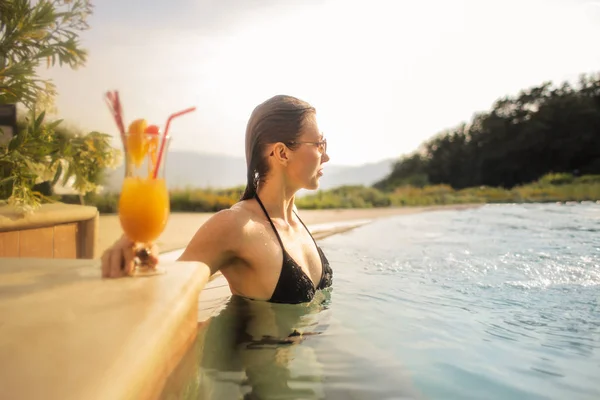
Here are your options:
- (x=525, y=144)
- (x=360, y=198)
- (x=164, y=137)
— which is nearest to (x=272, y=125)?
(x=164, y=137)

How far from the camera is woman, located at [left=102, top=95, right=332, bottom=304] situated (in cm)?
169

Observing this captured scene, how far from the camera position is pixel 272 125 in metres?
1.85

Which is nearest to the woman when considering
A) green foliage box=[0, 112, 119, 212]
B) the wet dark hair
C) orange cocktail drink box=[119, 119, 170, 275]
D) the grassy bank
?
the wet dark hair

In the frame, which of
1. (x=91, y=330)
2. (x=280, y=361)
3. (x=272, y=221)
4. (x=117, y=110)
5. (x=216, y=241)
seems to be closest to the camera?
(x=91, y=330)

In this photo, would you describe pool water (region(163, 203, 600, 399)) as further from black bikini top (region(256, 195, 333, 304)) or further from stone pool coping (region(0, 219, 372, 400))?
stone pool coping (region(0, 219, 372, 400))

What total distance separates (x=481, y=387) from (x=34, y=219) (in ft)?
7.08

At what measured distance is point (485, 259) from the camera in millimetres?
3789

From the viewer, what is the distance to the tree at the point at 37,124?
231 cm

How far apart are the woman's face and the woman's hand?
0.84m

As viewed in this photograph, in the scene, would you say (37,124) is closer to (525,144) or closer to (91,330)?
(91,330)

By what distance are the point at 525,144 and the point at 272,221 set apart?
78.2 ft

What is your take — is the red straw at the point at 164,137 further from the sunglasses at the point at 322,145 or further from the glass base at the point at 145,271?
the sunglasses at the point at 322,145

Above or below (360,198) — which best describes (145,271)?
below

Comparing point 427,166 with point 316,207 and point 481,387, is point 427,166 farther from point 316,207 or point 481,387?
point 481,387
